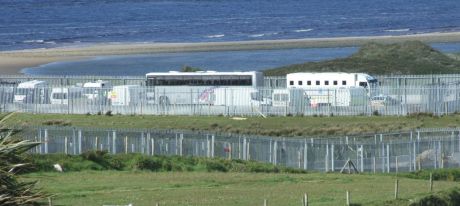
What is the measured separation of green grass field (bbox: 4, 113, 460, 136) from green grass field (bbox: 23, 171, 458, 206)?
14489 millimetres

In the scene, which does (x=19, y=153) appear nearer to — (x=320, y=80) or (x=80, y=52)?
(x=320, y=80)

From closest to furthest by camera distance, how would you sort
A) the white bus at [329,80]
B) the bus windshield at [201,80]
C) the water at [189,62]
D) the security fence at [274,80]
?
the security fence at [274,80] < the white bus at [329,80] < the bus windshield at [201,80] < the water at [189,62]

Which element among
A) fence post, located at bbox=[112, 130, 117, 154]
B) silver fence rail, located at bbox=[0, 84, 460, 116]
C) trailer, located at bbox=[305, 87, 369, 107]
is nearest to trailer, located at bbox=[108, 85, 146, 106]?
silver fence rail, located at bbox=[0, 84, 460, 116]

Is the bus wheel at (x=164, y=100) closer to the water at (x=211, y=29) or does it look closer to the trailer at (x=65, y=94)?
the trailer at (x=65, y=94)

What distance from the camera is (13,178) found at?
58.1ft

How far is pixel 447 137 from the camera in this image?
1747 inches

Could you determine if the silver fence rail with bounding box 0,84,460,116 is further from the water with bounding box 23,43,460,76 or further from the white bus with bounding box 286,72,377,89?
the water with bounding box 23,43,460,76

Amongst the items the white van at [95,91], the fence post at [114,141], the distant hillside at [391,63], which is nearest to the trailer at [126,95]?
the white van at [95,91]

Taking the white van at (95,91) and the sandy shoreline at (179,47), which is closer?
the white van at (95,91)

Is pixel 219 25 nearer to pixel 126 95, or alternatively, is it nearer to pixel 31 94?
pixel 31 94

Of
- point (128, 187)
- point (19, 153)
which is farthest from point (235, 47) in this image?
point (19, 153)

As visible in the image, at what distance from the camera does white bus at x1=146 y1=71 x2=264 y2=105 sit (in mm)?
62469

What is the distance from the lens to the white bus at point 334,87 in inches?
2365

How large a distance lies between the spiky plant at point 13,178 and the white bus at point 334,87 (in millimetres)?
42406
